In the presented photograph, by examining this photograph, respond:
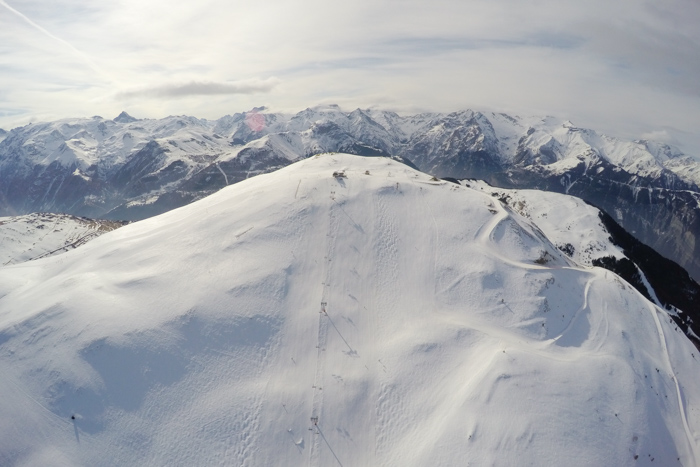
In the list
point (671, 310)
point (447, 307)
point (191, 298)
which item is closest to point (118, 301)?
point (191, 298)

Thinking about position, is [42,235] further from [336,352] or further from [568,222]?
[568,222]

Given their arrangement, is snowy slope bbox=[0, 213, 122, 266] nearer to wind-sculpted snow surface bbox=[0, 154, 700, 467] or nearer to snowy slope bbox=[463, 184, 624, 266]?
wind-sculpted snow surface bbox=[0, 154, 700, 467]

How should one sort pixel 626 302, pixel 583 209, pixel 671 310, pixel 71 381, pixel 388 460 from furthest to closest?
pixel 583 209 < pixel 671 310 < pixel 626 302 < pixel 71 381 < pixel 388 460

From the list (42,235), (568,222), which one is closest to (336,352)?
(568,222)

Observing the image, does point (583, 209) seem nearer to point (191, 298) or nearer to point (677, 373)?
point (677, 373)

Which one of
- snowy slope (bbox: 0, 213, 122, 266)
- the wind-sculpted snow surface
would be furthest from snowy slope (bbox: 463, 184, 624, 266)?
snowy slope (bbox: 0, 213, 122, 266)

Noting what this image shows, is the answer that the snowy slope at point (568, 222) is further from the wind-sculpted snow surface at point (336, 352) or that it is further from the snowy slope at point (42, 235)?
the snowy slope at point (42, 235)
